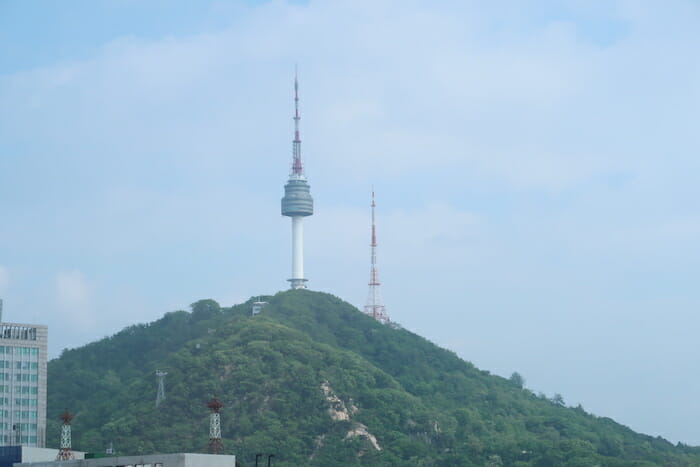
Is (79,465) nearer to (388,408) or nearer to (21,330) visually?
(21,330)

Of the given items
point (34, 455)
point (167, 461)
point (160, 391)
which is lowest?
point (167, 461)

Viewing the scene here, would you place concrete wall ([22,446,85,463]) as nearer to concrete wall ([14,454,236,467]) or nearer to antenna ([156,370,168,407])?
concrete wall ([14,454,236,467])

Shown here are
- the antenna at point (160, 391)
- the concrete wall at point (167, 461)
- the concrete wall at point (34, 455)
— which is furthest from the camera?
the antenna at point (160, 391)

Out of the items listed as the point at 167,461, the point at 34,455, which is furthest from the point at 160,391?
the point at 167,461

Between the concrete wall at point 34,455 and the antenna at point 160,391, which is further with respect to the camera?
the antenna at point 160,391

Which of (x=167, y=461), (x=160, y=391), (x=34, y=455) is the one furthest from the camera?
(x=160, y=391)

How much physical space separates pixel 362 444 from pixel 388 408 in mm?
13368

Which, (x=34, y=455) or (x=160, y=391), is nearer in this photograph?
(x=34, y=455)

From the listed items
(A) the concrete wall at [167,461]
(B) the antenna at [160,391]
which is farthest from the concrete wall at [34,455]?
(B) the antenna at [160,391]

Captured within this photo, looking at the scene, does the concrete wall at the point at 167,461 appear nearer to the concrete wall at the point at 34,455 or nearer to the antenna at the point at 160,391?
the concrete wall at the point at 34,455

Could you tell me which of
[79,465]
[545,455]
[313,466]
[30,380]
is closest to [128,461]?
[79,465]

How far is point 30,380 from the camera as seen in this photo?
147625mm

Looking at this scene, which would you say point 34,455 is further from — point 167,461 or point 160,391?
point 160,391

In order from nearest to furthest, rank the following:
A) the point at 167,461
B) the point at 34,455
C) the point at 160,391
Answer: the point at 167,461, the point at 34,455, the point at 160,391
